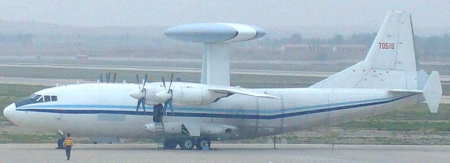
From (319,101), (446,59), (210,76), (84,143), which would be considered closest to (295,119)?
(319,101)

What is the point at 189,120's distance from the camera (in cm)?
3700

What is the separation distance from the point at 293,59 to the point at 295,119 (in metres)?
52.3

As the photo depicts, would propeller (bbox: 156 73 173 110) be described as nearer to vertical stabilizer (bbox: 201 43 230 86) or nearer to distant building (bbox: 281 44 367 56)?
vertical stabilizer (bbox: 201 43 230 86)

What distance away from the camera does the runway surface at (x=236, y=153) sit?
32406mm

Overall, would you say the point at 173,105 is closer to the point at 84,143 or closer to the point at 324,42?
the point at 84,143

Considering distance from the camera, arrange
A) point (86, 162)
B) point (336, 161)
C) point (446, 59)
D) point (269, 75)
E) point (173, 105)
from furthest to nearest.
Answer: point (269, 75), point (446, 59), point (173, 105), point (336, 161), point (86, 162)

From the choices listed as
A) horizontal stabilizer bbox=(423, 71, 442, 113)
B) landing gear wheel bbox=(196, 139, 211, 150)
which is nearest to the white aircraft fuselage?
landing gear wheel bbox=(196, 139, 211, 150)

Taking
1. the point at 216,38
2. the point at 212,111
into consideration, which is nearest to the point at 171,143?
the point at 212,111

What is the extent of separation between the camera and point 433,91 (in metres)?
38.6

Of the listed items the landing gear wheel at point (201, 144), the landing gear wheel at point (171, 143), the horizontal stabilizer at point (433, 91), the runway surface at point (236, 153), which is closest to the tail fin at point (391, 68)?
the horizontal stabilizer at point (433, 91)

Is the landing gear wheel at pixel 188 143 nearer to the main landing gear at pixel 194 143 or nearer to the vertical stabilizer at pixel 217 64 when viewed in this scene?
the main landing gear at pixel 194 143

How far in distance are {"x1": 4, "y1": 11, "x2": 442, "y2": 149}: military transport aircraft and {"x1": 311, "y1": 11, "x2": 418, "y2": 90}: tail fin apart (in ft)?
0.14

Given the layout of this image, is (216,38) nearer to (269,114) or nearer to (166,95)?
(166,95)

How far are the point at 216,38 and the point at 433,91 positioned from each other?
9214mm
